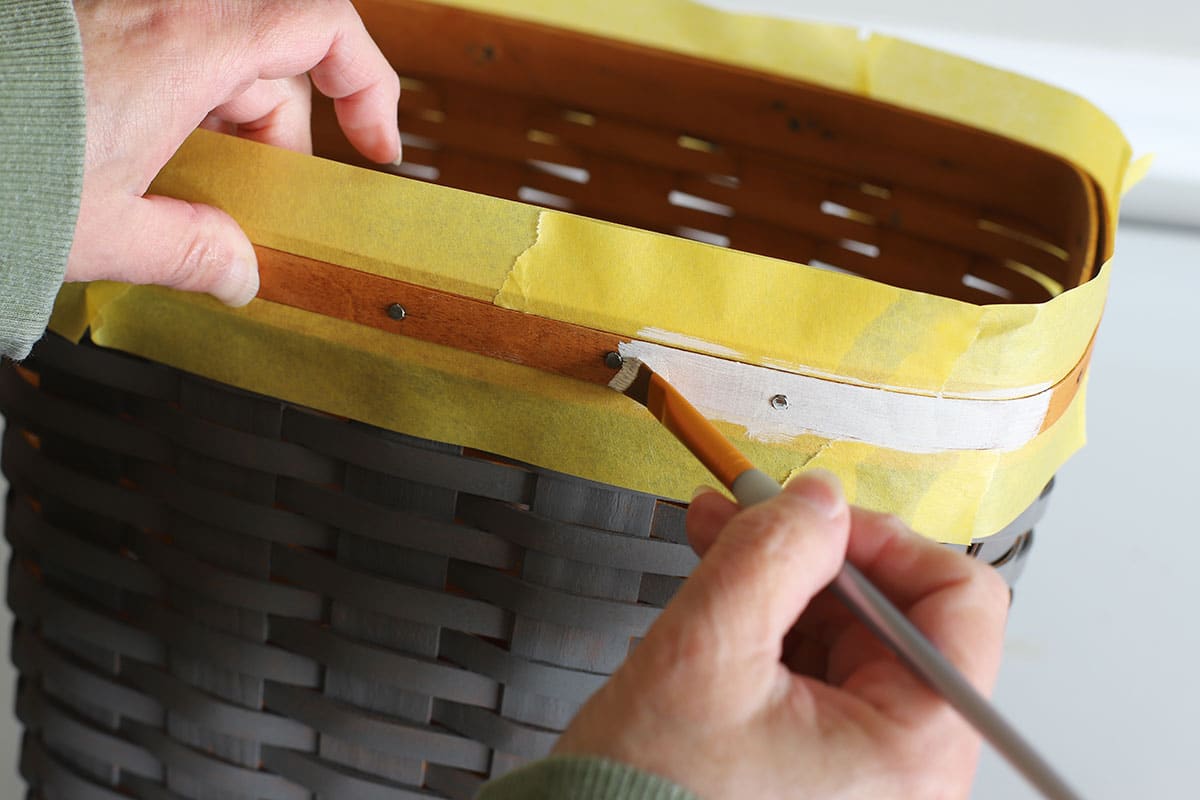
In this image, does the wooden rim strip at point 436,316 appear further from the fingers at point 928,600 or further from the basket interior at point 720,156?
the basket interior at point 720,156

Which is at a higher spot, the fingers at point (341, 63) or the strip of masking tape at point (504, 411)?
the fingers at point (341, 63)

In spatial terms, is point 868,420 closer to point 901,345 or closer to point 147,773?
point 901,345

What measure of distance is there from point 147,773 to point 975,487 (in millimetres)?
255

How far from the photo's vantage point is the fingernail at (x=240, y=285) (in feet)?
0.86

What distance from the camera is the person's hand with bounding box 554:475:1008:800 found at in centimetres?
18

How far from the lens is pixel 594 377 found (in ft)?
0.84

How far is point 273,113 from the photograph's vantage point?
12.9 inches

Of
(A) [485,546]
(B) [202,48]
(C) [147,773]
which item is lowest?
(C) [147,773]

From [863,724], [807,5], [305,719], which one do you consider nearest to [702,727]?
[863,724]

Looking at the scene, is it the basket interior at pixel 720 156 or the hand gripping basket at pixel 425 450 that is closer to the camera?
the hand gripping basket at pixel 425 450

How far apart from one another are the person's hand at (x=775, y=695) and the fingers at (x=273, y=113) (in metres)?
0.19

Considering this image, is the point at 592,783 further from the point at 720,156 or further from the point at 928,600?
the point at 720,156

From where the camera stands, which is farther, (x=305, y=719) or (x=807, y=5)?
(x=807, y=5)

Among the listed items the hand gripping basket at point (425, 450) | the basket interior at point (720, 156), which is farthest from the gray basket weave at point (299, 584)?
the basket interior at point (720, 156)
